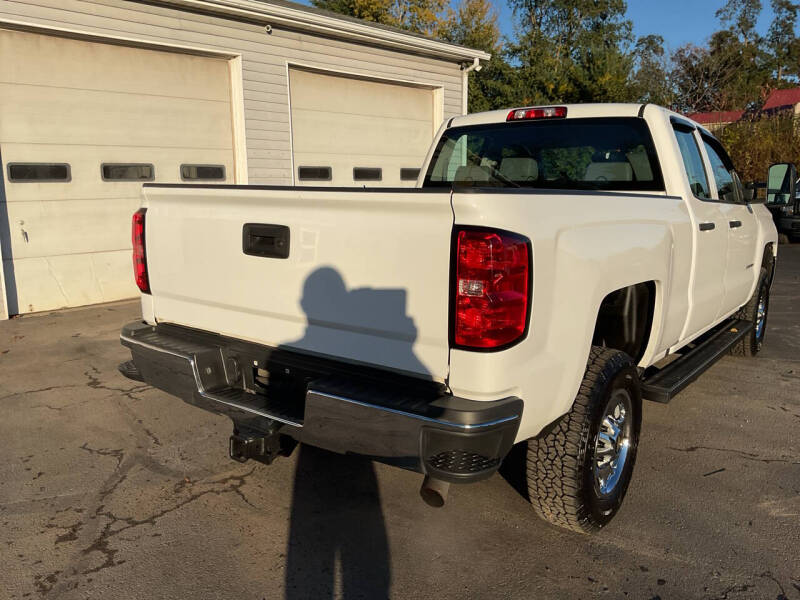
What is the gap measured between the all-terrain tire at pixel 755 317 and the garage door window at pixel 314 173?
6.50m

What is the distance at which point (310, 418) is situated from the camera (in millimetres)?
2543

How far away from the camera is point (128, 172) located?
812 centimetres

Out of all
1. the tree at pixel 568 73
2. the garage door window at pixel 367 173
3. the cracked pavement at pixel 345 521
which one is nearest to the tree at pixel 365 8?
the tree at pixel 568 73

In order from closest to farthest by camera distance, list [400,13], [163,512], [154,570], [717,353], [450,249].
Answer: [450,249], [154,570], [163,512], [717,353], [400,13]

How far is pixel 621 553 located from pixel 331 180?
8.31 meters

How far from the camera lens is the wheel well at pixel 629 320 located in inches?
134

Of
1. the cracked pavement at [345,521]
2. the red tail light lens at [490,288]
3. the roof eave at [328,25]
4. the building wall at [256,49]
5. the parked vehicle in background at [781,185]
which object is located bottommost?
the cracked pavement at [345,521]

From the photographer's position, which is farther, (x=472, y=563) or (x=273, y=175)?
(x=273, y=175)

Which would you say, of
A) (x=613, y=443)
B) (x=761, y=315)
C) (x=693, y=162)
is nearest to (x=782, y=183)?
(x=761, y=315)

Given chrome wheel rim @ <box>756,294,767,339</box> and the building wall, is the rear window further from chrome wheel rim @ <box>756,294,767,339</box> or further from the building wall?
the building wall

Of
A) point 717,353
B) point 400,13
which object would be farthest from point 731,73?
point 717,353

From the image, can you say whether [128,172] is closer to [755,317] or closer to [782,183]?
[755,317]

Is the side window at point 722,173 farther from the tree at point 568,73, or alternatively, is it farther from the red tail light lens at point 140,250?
the tree at point 568,73

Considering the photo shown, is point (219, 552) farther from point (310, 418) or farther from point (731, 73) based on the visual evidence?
point (731, 73)
